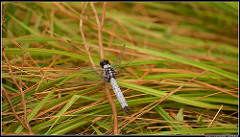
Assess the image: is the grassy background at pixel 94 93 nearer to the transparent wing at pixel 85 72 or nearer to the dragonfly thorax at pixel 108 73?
the transparent wing at pixel 85 72

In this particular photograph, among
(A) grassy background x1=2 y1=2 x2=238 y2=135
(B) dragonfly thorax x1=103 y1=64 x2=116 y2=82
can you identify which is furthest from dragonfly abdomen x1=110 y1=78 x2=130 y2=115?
(A) grassy background x1=2 y1=2 x2=238 y2=135

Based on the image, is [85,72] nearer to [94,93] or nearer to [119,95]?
[94,93]

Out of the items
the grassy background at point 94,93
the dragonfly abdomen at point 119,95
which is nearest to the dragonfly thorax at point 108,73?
the dragonfly abdomen at point 119,95

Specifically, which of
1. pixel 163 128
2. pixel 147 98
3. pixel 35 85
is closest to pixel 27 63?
pixel 35 85

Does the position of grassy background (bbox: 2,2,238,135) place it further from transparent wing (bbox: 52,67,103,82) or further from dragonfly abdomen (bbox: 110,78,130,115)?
dragonfly abdomen (bbox: 110,78,130,115)

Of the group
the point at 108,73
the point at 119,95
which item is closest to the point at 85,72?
the point at 108,73

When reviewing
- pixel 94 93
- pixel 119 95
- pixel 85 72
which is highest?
pixel 85 72

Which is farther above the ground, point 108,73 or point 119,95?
point 108,73

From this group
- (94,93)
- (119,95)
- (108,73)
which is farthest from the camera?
(94,93)

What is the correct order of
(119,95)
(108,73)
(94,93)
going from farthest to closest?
(94,93) → (108,73) → (119,95)

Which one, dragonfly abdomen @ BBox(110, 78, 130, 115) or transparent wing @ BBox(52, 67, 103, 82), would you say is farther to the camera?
transparent wing @ BBox(52, 67, 103, 82)

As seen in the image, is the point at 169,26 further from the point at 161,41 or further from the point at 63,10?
the point at 63,10
